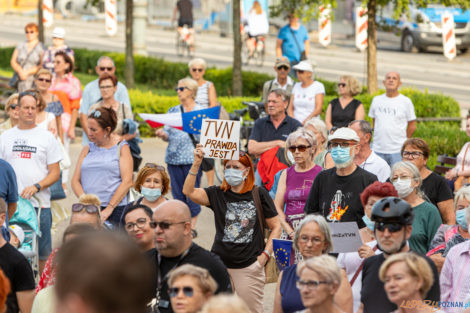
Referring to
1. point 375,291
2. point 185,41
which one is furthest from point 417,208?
point 185,41

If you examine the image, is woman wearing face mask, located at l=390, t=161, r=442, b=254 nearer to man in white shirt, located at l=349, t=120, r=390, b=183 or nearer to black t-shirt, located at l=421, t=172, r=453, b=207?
black t-shirt, located at l=421, t=172, r=453, b=207

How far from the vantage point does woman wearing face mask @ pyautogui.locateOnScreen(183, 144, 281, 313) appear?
7258mm

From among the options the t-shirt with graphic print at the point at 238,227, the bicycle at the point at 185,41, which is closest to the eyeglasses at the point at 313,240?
the t-shirt with graphic print at the point at 238,227

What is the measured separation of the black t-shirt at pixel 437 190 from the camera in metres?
7.96

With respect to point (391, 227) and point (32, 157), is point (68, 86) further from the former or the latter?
point (391, 227)

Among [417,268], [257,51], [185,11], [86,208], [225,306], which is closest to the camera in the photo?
[225,306]

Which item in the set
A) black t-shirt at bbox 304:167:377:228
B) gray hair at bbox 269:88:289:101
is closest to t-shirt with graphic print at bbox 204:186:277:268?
black t-shirt at bbox 304:167:377:228

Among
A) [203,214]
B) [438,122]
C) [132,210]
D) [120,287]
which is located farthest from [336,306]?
[438,122]

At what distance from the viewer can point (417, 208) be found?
703 cm

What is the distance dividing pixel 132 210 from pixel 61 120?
604 centimetres

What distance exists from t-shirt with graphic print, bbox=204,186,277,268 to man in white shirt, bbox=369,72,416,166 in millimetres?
4464

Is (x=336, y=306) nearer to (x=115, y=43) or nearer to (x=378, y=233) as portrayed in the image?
(x=378, y=233)

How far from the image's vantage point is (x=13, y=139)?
28.8 ft

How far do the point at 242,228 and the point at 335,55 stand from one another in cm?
2841
